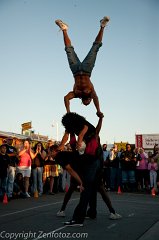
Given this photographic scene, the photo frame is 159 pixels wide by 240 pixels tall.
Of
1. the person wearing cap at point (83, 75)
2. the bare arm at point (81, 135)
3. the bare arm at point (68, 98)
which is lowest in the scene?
the bare arm at point (81, 135)

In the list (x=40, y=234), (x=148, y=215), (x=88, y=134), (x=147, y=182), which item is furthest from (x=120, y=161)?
(x=40, y=234)

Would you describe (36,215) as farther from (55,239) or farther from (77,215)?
(55,239)

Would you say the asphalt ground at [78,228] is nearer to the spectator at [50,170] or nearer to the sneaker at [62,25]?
the sneaker at [62,25]

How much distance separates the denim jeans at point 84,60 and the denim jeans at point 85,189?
2051mm

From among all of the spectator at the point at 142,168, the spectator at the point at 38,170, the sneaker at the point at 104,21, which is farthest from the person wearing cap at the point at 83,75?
the spectator at the point at 142,168

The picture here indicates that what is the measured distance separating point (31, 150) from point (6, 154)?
1779mm

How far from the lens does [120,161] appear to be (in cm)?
1585

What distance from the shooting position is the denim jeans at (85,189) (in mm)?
5895

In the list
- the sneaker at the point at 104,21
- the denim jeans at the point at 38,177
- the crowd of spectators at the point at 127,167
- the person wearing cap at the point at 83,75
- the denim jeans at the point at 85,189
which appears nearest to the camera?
the denim jeans at the point at 85,189

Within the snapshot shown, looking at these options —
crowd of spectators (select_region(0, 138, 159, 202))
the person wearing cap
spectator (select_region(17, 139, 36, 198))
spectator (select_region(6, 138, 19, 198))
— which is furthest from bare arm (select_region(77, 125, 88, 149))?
spectator (select_region(17, 139, 36, 198))

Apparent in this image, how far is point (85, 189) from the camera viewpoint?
6.00m

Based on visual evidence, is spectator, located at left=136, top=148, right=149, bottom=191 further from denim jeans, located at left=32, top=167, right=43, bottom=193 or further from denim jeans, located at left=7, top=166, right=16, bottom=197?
denim jeans, located at left=7, top=166, right=16, bottom=197

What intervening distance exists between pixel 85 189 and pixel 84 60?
275cm

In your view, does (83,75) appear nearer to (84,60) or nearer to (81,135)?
(84,60)
